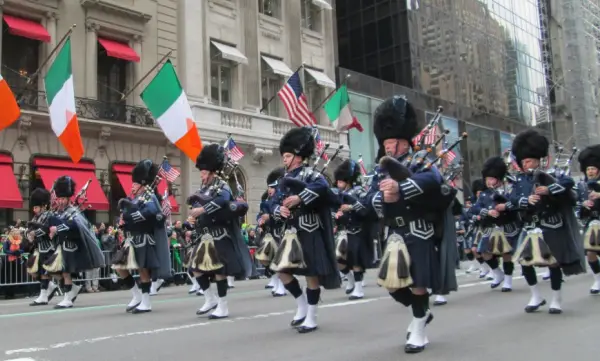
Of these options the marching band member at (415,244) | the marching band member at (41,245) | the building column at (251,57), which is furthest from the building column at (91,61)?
the marching band member at (415,244)

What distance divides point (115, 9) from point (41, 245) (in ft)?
41.0

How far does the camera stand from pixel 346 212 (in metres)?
11.5

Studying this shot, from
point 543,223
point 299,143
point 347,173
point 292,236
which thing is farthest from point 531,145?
point 347,173

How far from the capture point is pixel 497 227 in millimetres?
12375

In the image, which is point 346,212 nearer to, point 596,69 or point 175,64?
point 175,64

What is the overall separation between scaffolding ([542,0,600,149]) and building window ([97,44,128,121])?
140 ft

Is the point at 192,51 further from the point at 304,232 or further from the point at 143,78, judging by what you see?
the point at 304,232

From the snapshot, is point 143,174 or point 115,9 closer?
point 143,174

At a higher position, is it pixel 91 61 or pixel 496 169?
pixel 91 61

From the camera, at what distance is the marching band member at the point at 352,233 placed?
11.4 meters

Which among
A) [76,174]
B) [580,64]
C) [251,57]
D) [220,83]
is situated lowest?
[76,174]

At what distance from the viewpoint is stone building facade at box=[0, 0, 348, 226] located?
19.7 meters

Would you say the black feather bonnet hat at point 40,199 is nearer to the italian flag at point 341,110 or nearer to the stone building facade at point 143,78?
the stone building facade at point 143,78

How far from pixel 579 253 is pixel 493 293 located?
312cm
